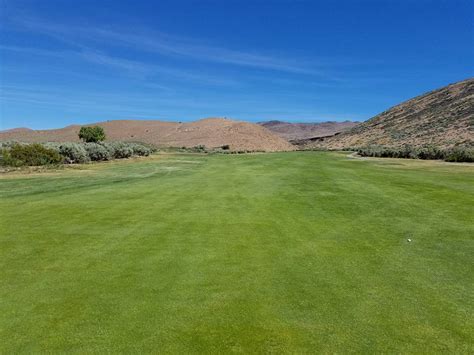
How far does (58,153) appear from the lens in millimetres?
33656

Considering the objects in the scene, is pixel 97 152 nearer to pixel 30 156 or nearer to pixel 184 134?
pixel 30 156

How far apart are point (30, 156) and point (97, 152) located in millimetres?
7562

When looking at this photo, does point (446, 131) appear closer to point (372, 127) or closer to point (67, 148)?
point (372, 127)

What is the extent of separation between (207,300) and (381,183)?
16123 millimetres

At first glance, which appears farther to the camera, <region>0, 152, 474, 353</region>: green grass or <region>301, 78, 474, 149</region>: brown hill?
<region>301, 78, 474, 149</region>: brown hill

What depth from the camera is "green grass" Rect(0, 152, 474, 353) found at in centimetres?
543

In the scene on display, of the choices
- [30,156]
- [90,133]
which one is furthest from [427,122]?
[30,156]

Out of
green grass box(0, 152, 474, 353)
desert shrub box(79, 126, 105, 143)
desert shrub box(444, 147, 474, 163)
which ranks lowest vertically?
green grass box(0, 152, 474, 353)

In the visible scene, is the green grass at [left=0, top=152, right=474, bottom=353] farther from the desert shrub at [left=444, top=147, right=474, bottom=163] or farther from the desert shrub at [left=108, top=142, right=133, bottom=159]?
the desert shrub at [left=108, top=142, right=133, bottom=159]

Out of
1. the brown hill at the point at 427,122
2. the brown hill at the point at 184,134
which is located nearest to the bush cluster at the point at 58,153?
the brown hill at the point at 427,122

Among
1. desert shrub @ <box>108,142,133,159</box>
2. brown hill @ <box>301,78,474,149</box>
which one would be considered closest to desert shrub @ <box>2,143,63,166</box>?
desert shrub @ <box>108,142,133,159</box>

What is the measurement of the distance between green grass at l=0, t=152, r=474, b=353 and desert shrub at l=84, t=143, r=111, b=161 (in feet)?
77.7

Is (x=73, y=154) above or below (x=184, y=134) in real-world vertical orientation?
below

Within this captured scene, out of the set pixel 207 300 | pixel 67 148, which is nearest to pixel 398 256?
pixel 207 300
